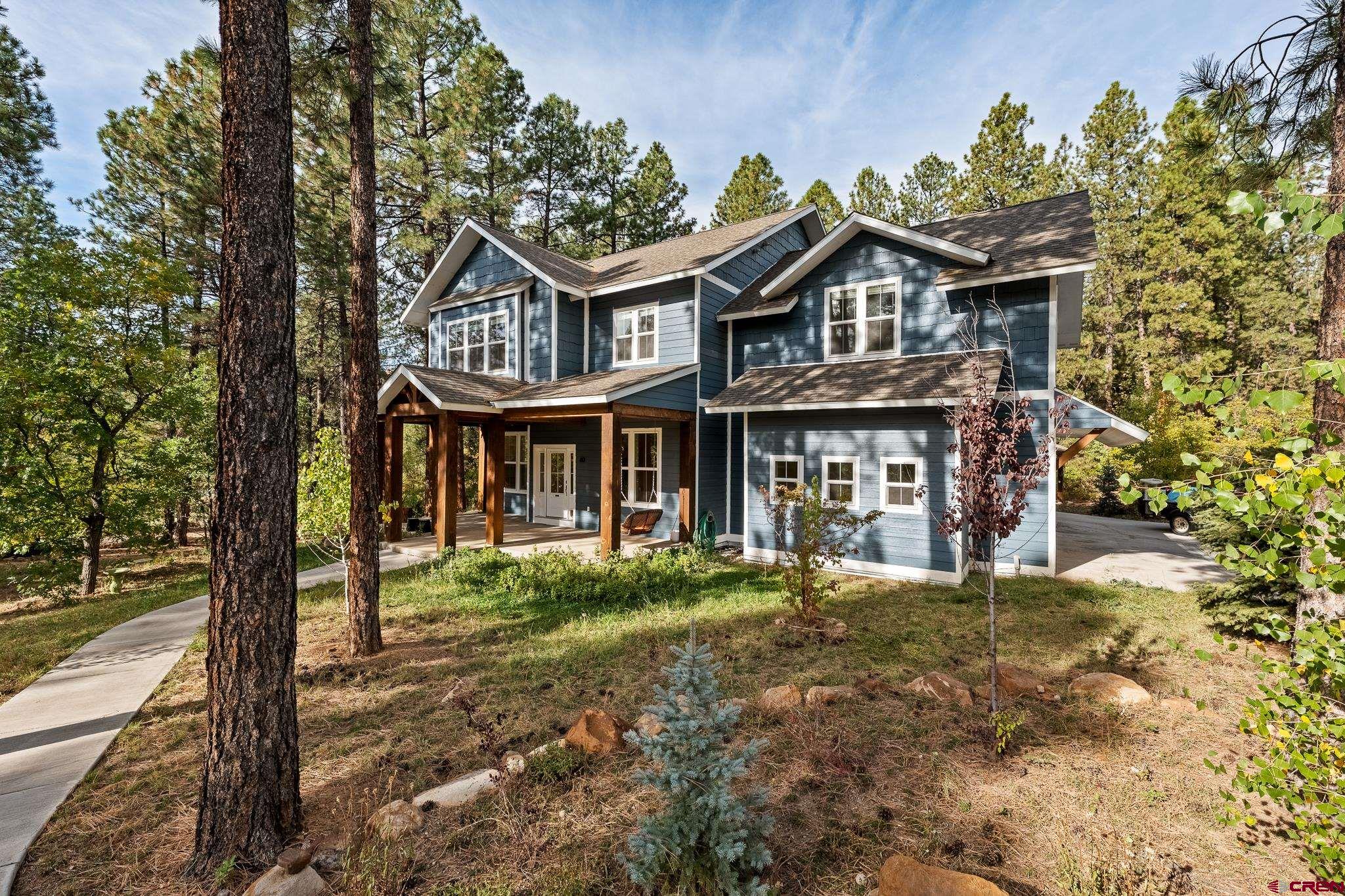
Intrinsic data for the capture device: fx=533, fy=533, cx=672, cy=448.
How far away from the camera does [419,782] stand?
375cm

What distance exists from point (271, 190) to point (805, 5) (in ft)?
36.8

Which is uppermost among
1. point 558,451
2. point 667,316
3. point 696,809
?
point 667,316

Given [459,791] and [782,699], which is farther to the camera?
[782,699]

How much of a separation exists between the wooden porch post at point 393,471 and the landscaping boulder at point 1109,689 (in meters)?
13.0

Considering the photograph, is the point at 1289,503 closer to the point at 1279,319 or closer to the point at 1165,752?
the point at 1165,752

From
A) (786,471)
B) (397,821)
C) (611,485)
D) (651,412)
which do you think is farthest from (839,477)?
(397,821)

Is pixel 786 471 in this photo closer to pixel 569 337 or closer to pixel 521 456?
pixel 569 337

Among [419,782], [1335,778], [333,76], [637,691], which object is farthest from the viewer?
[333,76]

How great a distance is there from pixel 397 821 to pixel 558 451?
42.5ft

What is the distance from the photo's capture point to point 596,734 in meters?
4.09

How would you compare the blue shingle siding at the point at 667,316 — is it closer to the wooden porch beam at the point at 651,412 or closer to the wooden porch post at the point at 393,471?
the wooden porch beam at the point at 651,412

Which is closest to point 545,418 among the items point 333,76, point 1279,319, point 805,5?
point 333,76

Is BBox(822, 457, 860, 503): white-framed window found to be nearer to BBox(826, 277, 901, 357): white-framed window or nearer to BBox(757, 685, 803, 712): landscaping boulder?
BBox(826, 277, 901, 357): white-framed window

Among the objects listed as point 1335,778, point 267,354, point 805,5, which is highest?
point 805,5
